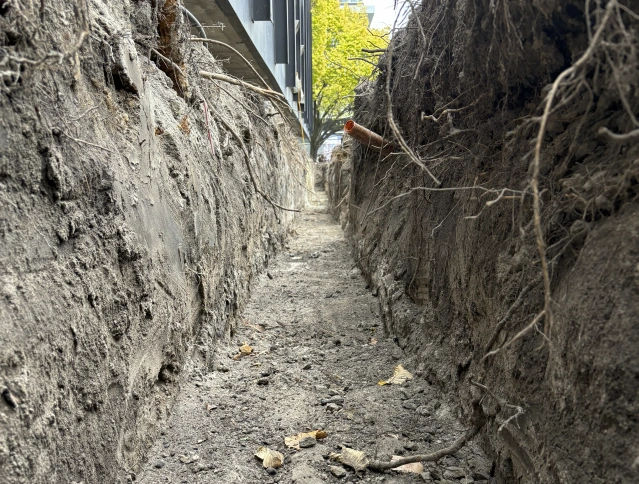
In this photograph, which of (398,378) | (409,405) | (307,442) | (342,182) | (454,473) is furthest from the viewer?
(342,182)

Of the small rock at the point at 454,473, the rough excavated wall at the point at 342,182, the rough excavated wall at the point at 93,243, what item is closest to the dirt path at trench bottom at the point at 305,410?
the small rock at the point at 454,473

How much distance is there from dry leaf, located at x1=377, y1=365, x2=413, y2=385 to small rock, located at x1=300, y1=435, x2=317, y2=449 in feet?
3.02

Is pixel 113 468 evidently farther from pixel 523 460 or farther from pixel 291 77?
pixel 291 77

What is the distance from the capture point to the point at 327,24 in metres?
23.4

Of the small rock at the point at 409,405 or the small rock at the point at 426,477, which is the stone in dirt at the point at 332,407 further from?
the small rock at the point at 426,477

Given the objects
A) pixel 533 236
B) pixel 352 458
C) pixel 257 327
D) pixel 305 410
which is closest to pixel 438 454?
pixel 352 458

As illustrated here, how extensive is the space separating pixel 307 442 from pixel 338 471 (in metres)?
0.34

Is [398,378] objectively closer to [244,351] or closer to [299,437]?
[299,437]

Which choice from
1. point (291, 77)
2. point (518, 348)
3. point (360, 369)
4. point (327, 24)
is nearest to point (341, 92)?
point (327, 24)

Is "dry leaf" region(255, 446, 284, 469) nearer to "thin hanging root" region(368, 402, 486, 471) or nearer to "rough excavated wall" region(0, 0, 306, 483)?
"thin hanging root" region(368, 402, 486, 471)

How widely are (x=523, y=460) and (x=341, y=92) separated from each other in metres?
23.1

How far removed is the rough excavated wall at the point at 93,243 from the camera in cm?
167

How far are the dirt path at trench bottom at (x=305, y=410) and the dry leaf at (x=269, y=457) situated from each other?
1.4 inches

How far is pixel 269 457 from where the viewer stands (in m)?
2.75
